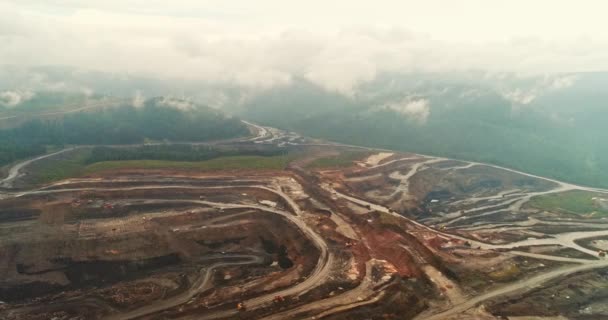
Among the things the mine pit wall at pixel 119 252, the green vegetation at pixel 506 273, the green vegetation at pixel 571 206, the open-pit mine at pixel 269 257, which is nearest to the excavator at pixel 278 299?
the open-pit mine at pixel 269 257

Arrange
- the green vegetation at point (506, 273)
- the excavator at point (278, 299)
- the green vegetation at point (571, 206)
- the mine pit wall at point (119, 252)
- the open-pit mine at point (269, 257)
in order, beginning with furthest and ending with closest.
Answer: the green vegetation at point (571, 206) → the green vegetation at point (506, 273) → the mine pit wall at point (119, 252) → the open-pit mine at point (269, 257) → the excavator at point (278, 299)

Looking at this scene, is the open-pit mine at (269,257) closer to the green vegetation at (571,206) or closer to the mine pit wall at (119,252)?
the mine pit wall at (119,252)

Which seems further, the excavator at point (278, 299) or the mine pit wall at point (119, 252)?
the mine pit wall at point (119, 252)

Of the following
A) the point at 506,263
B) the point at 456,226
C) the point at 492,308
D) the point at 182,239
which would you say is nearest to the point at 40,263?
the point at 182,239

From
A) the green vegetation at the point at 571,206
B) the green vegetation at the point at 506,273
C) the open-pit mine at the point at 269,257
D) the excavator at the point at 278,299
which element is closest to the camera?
the excavator at the point at 278,299

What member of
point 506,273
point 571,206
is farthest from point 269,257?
point 571,206

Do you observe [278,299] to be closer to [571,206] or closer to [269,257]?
[269,257]

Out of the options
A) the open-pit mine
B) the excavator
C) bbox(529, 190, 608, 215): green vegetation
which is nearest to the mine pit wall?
the open-pit mine

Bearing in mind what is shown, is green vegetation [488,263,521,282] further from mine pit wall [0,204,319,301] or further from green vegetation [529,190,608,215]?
green vegetation [529,190,608,215]

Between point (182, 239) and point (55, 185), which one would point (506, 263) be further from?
point (55, 185)
